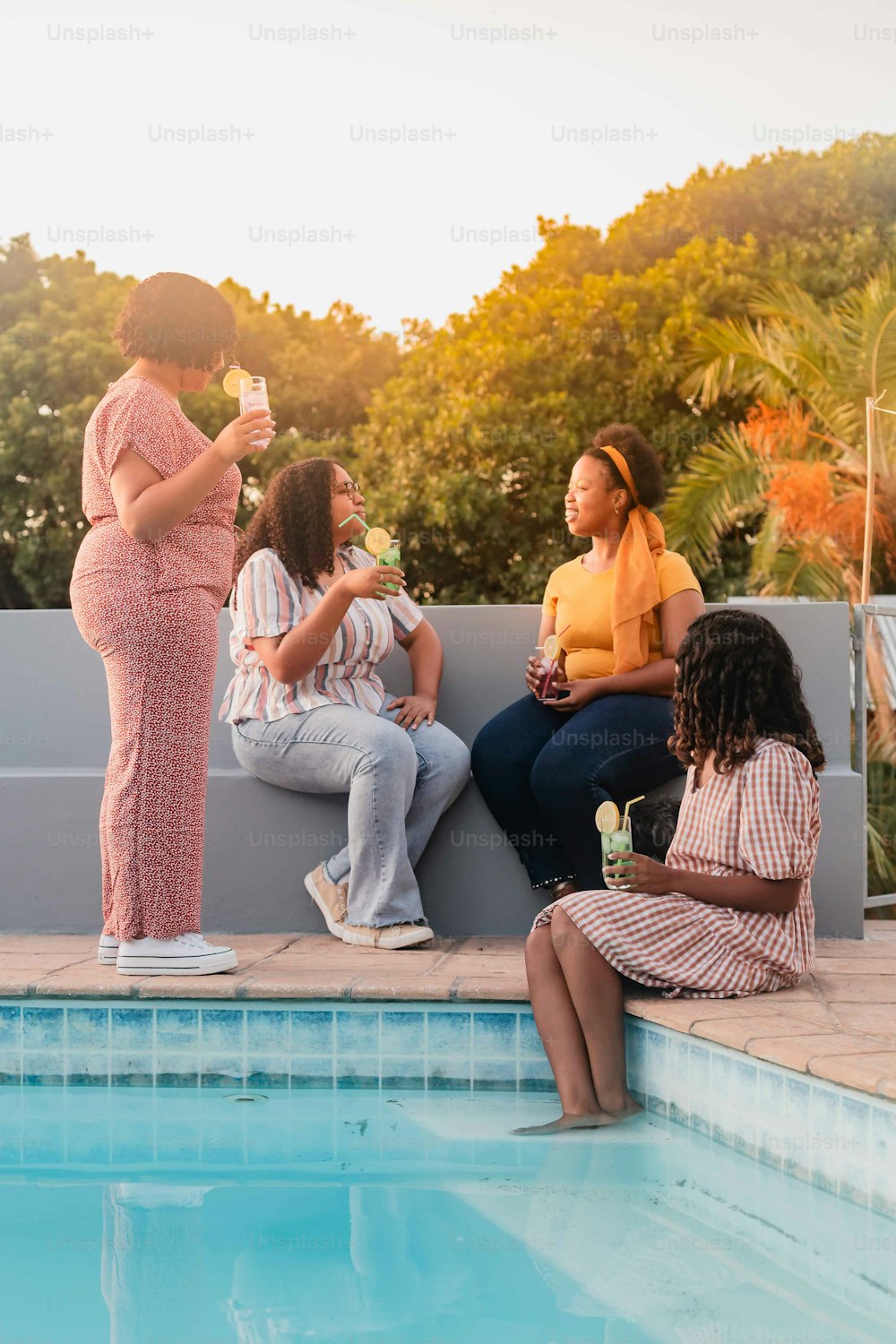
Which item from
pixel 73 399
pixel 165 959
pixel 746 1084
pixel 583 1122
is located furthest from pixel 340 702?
pixel 73 399

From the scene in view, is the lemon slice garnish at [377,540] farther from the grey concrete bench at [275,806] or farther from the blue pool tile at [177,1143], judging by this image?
the blue pool tile at [177,1143]

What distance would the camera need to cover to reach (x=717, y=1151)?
263cm

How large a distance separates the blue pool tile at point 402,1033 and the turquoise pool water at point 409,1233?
0.11 metres

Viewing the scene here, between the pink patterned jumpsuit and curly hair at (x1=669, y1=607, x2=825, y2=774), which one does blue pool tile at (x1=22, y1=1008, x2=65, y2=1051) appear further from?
Answer: curly hair at (x1=669, y1=607, x2=825, y2=774)

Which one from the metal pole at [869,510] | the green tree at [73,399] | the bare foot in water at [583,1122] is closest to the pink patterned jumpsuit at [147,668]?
the bare foot in water at [583,1122]

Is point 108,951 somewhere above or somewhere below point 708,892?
below

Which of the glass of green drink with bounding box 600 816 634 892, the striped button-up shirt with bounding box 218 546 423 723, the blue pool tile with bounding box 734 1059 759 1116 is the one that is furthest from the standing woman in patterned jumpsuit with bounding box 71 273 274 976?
the blue pool tile with bounding box 734 1059 759 1116

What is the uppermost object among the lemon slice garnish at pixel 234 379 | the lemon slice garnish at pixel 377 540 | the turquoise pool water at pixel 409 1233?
the lemon slice garnish at pixel 234 379

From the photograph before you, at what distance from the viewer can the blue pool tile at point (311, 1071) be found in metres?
3.18

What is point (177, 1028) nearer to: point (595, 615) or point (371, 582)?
point (371, 582)

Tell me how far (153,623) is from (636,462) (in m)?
1.68

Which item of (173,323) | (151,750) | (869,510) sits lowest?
(151,750)

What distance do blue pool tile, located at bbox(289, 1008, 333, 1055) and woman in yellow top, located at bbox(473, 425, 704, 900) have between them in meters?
0.97

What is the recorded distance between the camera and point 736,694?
2961mm
